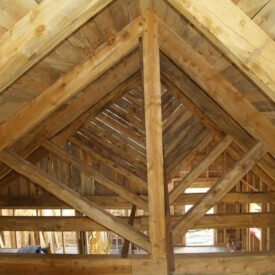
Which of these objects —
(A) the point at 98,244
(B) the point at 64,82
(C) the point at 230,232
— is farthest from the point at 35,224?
(C) the point at 230,232

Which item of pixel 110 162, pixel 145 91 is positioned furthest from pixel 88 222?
pixel 145 91

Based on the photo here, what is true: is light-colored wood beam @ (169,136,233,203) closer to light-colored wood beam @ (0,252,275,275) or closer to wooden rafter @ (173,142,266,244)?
wooden rafter @ (173,142,266,244)

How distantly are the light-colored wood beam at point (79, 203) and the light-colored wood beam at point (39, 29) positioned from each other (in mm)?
1499

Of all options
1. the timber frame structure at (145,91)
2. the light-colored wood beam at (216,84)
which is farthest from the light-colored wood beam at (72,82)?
the light-colored wood beam at (216,84)

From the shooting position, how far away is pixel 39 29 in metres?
1.24

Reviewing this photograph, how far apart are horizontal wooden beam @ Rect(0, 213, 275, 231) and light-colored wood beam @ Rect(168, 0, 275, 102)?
2.83m

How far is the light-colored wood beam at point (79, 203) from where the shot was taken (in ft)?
8.02

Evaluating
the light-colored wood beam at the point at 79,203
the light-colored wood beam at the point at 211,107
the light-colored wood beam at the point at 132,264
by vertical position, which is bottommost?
the light-colored wood beam at the point at 132,264

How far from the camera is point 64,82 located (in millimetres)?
2289

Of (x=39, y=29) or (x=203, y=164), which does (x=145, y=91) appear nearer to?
(x=39, y=29)

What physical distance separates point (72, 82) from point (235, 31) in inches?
55.9

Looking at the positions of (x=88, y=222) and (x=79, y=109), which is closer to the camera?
(x=79, y=109)

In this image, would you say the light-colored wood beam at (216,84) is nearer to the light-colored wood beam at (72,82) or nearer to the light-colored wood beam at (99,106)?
the light-colored wood beam at (72,82)

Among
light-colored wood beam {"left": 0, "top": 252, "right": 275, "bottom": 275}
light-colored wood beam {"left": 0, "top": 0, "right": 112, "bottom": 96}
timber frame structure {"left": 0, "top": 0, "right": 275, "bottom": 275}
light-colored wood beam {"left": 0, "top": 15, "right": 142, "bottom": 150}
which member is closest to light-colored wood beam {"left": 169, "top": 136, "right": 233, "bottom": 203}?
timber frame structure {"left": 0, "top": 0, "right": 275, "bottom": 275}
